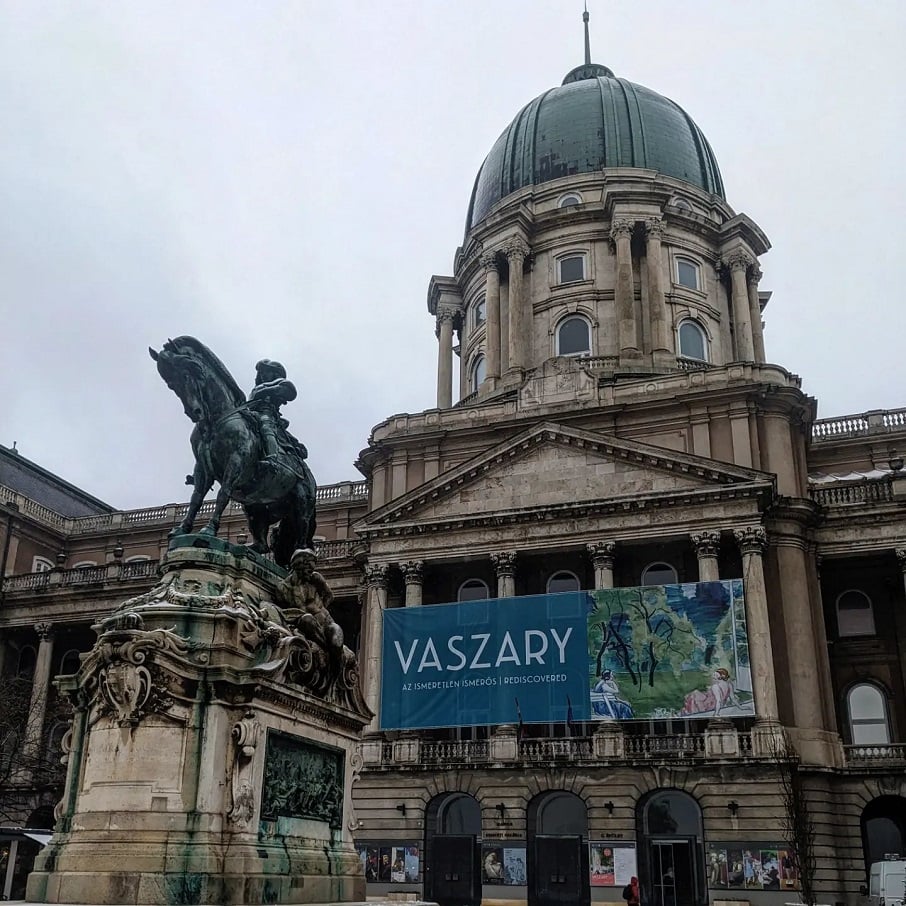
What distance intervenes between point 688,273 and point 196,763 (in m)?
52.8

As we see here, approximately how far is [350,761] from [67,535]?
52493 mm

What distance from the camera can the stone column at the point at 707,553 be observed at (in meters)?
36.3

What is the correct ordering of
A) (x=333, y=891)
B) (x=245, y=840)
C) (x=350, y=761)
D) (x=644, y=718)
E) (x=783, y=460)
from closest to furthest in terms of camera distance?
1. (x=245, y=840)
2. (x=333, y=891)
3. (x=350, y=761)
4. (x=644, y=718)
5. (x=783, y=460)

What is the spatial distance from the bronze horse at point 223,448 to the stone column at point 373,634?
27643 mm

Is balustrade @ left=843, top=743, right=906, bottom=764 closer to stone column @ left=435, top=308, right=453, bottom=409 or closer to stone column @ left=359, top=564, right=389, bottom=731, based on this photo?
stone column @ left=359, top=564, right=389, bottom=731

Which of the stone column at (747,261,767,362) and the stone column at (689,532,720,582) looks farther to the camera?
the stone column at (747,261,767,362)

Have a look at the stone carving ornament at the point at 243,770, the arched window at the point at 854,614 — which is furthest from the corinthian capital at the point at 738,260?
the stone carving ornament at the point at 243,770

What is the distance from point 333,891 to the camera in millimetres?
9492

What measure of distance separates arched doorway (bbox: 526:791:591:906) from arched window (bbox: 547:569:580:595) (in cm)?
829

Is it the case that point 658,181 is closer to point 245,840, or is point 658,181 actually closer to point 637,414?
point 637,414

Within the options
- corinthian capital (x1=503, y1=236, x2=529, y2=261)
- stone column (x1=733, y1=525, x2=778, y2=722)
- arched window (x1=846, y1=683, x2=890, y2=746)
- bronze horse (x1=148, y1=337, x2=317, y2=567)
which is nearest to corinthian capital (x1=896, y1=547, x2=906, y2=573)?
arched window (x1=846, y1=683, x2=890, y2=746)

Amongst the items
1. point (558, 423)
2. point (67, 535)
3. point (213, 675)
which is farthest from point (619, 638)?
point (67, 535)

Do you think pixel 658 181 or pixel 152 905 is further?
pixel 658 181

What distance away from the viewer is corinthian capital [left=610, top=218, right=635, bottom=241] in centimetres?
5569
